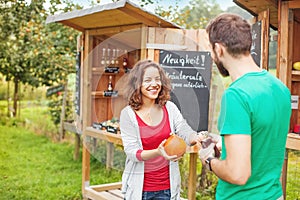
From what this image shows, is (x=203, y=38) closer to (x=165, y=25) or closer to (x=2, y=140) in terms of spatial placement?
(x=165, y=25)

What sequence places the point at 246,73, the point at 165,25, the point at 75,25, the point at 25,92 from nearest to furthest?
1. the point at 246,73
2. the point at 165,25
3. the point at 75,25
4. the point at 25,92

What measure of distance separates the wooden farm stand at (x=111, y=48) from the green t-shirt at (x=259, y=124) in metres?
1.30

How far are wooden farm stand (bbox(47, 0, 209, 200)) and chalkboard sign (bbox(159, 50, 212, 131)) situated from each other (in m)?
0.07

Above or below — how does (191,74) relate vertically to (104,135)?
above

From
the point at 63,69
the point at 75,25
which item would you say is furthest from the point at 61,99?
the point at 75,25

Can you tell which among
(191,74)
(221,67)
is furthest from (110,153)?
(221,67)

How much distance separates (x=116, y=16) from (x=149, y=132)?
4.70ft

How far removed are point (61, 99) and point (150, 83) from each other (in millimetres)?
4702

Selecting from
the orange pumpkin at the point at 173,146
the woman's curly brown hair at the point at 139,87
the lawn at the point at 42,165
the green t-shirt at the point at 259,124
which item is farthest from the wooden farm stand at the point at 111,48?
the green t-shirt at the point at 259,124

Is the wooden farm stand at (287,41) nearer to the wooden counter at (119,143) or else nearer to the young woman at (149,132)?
the wooden counter at (119,143)

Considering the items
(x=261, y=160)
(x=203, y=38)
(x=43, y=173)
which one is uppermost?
(x=203, y=38)

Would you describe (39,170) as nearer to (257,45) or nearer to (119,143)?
(119,143)

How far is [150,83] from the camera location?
80.7 inches

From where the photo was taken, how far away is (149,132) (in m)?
2.05
